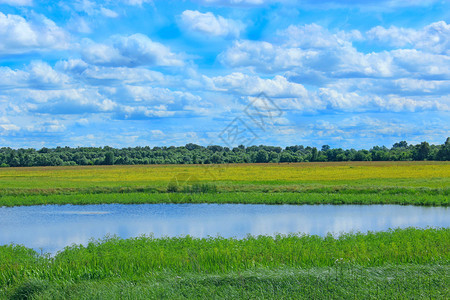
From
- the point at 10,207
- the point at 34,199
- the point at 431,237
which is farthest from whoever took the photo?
the point at 34,199

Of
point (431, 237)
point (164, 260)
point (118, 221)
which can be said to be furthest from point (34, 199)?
point (431, 237)

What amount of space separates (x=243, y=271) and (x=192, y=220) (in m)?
14.4

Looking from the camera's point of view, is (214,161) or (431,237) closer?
(431,237)

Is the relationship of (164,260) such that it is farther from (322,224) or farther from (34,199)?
(34,199)

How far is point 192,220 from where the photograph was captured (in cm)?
2478

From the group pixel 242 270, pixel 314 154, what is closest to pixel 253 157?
pixel 314 154

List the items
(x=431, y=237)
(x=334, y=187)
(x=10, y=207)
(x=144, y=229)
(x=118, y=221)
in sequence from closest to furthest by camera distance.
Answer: (x=431, y=237) → (x=144, y=229) → (x=118, y=221) → (x=10, y=207) → (x=334, y=187)

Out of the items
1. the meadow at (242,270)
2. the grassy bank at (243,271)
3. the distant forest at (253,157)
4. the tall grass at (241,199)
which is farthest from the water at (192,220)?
the distant forest at (253,157)

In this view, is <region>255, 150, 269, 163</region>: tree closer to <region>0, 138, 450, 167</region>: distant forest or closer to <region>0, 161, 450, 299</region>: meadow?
<region>0, 138, 450, 167</region>: distant forest

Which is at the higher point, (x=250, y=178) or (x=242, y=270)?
(x=250, y=178)

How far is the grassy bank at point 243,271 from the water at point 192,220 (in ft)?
14.8

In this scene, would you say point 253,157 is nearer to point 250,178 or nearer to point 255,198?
point 250,178

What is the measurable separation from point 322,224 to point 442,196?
1395 centimetres

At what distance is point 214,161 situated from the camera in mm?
63188
